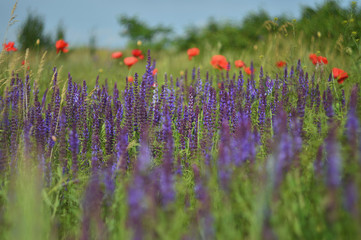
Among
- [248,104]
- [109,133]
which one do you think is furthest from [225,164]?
[248,104]

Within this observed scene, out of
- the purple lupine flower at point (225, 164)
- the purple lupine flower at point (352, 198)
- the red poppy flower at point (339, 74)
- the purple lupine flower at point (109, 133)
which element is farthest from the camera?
the red poppy flower at point (339, 74)

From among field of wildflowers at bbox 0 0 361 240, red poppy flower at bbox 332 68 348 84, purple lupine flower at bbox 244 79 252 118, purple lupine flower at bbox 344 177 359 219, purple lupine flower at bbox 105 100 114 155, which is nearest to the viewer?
purple lupine flower at bbox 344 177 359 219

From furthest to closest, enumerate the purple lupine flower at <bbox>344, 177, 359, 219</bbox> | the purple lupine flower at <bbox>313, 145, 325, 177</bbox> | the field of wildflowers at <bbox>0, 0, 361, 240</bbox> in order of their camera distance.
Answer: the purple lupine flower at <bbox>313, 145, 325, 177</bbox> → the field of wildflowers at <bbox>0, 0, 361, 240</bbox> → the purple lupine flower at <bbox>344, 177, 359, 219</bbox>

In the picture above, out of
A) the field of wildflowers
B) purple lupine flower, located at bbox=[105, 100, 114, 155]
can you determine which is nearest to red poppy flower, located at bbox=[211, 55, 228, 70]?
the field of wildflowers

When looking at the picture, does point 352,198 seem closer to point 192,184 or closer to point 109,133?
point 192,184

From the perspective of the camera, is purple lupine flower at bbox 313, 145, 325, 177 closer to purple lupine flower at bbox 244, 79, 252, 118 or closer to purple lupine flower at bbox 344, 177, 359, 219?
purple lupine flower at bbox 344, 177, 359, 219

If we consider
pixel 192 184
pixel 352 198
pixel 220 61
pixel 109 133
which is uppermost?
pixel 220 61

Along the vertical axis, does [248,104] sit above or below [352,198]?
above

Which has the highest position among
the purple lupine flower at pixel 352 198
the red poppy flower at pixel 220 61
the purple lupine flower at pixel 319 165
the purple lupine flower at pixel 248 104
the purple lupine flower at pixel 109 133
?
the red poppy flower at pixel 220 61

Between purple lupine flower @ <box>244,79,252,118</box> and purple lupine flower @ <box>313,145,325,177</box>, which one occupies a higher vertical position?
purple lupine flower @ <box>244,79,252,118</box>

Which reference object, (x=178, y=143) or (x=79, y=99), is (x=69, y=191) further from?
(x=79, y=99)

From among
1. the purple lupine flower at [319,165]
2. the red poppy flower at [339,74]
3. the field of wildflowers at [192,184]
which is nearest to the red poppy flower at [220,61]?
the red poppy flower at [339,74]

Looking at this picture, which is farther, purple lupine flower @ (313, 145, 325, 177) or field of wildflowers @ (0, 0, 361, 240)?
purple lupine flower @ (313, 145, 325, 177)

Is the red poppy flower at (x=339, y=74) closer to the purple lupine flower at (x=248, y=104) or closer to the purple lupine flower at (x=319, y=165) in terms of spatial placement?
the purple lupine flower at (x=248, y=104)
